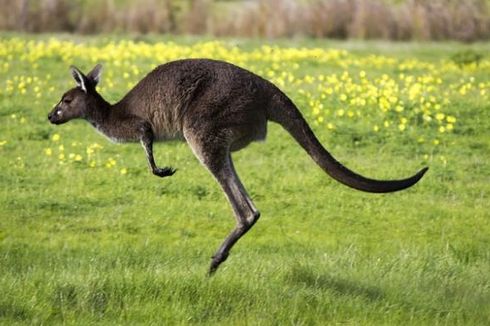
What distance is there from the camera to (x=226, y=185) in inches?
316

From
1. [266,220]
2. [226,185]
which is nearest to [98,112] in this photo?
[226,185]

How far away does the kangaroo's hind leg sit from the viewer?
7.94 meters

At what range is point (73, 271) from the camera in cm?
806

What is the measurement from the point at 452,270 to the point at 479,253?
107 cm

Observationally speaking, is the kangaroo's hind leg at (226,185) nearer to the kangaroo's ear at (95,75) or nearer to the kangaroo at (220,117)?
the kangaroo at (220,117)

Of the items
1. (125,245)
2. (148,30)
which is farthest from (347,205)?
(148,30)

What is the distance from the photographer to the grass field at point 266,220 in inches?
289

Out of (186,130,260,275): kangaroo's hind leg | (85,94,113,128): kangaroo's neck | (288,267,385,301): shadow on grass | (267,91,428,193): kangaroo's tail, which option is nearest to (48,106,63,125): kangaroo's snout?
(85,94,113,128): kangaroo's neck

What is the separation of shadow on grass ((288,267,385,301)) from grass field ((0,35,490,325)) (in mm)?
17

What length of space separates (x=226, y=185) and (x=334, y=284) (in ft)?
3.14

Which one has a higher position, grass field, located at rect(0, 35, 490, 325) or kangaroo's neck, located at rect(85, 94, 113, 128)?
kangaroo's neck, located at rect(85, 94, 113, 128)

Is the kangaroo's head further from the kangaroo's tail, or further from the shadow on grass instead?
the shadow on grass

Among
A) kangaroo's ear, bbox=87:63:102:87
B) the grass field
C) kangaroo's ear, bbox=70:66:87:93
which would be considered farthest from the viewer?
kangaroo's ear, bbox=87:63:102:87

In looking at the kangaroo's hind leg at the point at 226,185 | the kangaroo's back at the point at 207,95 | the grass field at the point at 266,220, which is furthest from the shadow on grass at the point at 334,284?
the kangaroo's back at the point at 207,95
